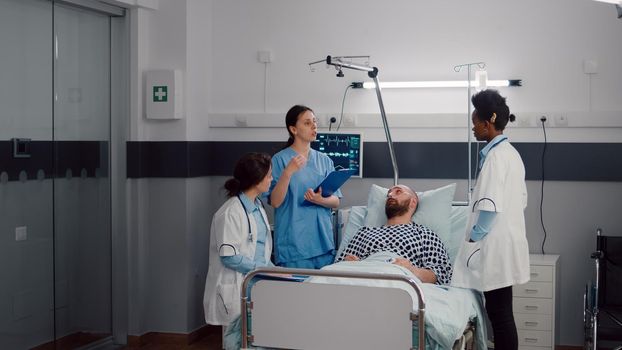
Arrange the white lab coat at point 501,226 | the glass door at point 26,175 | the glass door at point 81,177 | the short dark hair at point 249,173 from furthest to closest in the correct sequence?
the glass door at point 81,177
the glass door at point 26,175
the short dark hair at point 249,173
the white lab coat at point 501,226

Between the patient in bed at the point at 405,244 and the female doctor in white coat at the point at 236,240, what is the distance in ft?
1.81

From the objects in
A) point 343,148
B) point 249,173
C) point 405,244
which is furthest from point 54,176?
point 405,244

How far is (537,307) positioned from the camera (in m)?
4.41

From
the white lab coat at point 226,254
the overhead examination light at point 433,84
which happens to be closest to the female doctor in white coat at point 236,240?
the white lab coat at point 226,254

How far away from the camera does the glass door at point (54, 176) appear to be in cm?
421

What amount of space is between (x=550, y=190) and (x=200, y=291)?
242 centimetres

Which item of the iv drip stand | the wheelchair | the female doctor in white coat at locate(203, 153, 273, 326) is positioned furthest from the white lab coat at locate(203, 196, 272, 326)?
the wheelchair

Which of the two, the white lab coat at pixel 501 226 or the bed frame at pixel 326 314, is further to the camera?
the white lab coat at pixel 501 226

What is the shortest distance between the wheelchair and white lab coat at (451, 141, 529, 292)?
886mm

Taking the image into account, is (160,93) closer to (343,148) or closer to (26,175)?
(26,175)

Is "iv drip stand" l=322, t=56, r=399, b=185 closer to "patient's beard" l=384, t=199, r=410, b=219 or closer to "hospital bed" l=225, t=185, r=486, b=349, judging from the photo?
"patient's beard" l=384, t=199, r=410, b=219

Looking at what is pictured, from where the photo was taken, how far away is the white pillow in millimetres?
4320

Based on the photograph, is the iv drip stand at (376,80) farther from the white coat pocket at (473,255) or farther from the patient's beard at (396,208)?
the white coat pocket at (473,255)

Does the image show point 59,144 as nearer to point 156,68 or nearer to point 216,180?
point 156,68
